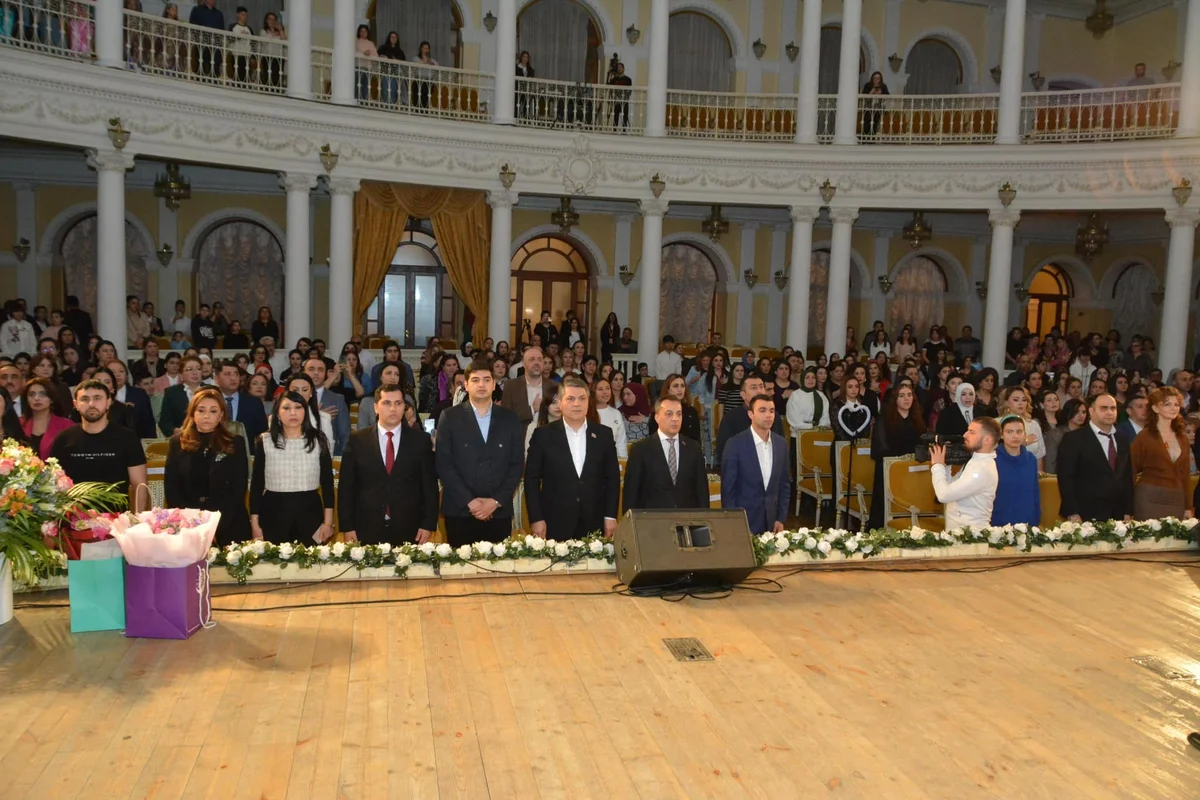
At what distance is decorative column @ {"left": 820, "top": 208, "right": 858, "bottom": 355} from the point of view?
54.9 feet

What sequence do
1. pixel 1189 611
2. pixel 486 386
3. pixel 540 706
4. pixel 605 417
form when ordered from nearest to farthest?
pixel 540 706 < pixel 1189 611 < pixel 486 386 < pixel 605 417

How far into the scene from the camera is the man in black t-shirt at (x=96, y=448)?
5.66m

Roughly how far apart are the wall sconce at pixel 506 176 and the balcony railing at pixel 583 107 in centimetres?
84

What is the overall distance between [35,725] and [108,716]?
0.75 ft

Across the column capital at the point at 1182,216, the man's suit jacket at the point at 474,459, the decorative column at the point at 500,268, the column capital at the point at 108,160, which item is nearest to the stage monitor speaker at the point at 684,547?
the man's suit jacket at the point at 474,459

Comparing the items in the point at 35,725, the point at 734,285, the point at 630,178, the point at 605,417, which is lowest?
the point at 35,725

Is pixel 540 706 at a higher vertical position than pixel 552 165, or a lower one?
lower

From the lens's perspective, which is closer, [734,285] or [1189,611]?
[1189,611]

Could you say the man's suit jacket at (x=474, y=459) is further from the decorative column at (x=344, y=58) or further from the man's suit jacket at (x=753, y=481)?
the decorative column at (x=344, y=58)

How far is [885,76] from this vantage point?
793 inches

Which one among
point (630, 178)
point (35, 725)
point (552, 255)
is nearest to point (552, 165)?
point (630, 178)

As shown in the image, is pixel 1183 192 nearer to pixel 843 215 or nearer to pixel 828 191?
Answer: pixel 843 215

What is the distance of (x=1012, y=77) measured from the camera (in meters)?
16.1

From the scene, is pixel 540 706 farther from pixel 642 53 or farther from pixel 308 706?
pixel 642 53
